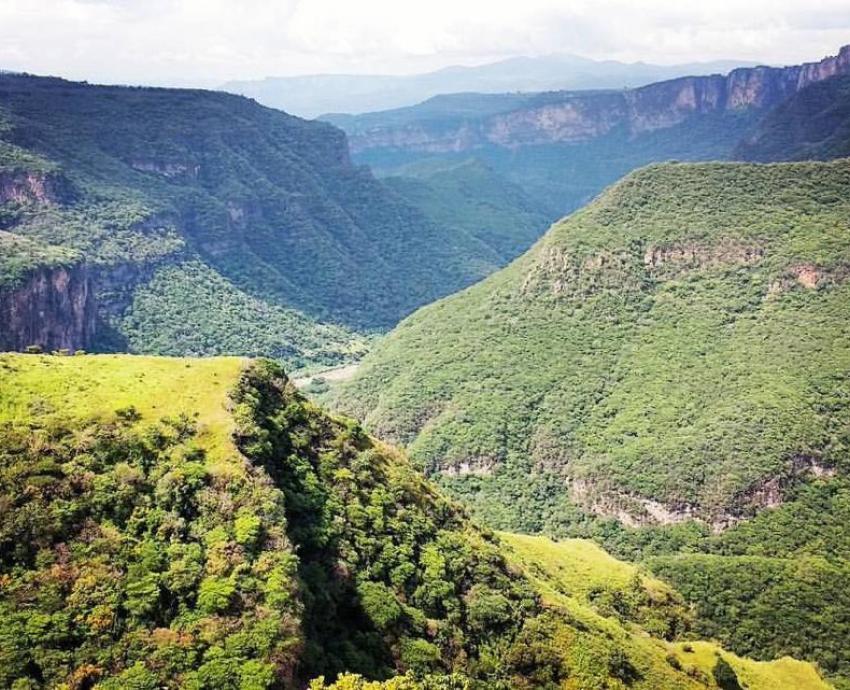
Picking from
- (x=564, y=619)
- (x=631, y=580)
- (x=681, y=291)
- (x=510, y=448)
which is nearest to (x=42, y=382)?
(x=564, y=619)

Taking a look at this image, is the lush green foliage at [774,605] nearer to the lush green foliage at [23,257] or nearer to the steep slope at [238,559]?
the steep slope at [238,559]

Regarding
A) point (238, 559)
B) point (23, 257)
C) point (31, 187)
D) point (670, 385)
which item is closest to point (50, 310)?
point (23, 257)

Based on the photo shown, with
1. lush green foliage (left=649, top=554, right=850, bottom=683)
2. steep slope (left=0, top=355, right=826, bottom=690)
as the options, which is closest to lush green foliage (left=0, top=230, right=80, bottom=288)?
steep slope (left=0, top=355, right=826, bottom=690)

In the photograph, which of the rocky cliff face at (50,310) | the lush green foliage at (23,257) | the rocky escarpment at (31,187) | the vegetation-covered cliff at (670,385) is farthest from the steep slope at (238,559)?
the rocky escarpment at (31,187)

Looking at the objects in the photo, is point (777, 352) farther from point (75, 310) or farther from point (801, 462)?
point (75, 310)

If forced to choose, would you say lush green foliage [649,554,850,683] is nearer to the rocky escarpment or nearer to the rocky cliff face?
the rocky cliff face

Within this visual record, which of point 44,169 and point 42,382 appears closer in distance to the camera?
point 42,382
